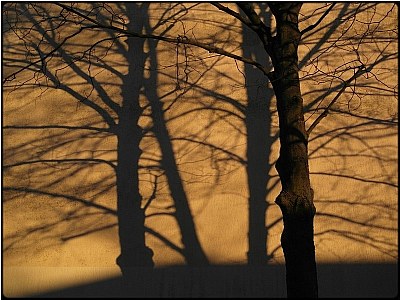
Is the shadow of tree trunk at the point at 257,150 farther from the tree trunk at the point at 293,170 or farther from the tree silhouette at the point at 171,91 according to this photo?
the tree trunk at the point at 293,170

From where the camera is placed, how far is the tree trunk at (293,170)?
5.21 m

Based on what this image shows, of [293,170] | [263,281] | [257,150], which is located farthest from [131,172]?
[293,170]

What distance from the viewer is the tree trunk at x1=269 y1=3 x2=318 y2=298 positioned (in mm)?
5207

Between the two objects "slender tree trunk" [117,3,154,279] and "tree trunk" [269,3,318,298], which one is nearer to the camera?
"tree trunk" [269,3,318,298]

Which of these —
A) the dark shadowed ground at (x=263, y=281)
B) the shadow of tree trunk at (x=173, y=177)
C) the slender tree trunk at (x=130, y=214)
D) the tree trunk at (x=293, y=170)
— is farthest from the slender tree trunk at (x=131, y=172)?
the tree trunk at (x=293, y=170)

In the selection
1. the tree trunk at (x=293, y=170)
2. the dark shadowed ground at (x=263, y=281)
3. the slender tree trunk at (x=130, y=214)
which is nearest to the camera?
the tree trunk at (x=293, y=170)

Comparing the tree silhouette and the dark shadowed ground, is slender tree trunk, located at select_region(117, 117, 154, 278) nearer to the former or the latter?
the tree silhouette

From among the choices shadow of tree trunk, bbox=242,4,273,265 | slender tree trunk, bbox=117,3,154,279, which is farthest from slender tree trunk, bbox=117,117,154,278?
shadow of tree trunk, bbox=242,4,273,265

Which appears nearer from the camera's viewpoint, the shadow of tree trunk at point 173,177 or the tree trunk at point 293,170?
the tree trunk at point 293,170

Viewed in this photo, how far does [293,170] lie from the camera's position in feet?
17.6

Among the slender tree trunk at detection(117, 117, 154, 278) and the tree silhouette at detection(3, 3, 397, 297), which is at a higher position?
the tree silhouette at detection(3, 3, 397, 297)

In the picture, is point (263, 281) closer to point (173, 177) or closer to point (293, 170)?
point (173, 177)

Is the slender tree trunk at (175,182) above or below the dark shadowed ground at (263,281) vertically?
above

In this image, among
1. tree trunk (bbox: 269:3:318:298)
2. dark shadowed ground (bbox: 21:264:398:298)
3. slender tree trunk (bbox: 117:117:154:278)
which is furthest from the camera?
slender tree trunk (bbox: 117:117:154:278)
